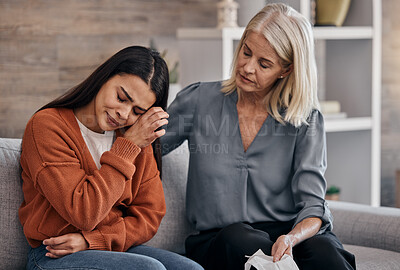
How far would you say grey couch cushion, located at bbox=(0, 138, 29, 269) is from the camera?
1.64 m

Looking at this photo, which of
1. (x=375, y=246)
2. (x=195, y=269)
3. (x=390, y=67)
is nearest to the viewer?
(x=195, y=269)

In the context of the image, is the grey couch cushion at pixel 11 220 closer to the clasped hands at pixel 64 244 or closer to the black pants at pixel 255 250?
the clasped hands at pixel 64 244

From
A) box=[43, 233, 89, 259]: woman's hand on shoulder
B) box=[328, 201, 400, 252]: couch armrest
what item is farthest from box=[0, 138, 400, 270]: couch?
box=[43, 233, 89, 259]: woman's hand on shoulder

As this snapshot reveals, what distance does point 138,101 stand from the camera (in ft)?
5.16

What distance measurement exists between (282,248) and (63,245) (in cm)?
59

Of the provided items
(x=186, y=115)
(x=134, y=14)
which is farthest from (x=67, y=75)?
(x=186, y=115)

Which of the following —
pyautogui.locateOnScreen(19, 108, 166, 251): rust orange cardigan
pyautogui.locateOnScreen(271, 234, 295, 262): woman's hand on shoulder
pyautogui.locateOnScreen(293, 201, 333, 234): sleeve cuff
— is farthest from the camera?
pyautogui.locateOnScreen(293, 201, 333, 234): sleeve cuff

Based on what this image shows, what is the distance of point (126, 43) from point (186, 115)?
1.31 metres

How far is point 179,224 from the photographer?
195 centimetres

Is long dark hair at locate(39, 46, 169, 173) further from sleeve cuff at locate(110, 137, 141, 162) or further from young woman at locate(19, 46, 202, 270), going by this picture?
sleeve cuff at locate(110, 137, 141, 162)

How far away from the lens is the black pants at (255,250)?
5.22 feet

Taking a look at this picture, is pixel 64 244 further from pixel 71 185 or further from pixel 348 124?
pixel 348 124

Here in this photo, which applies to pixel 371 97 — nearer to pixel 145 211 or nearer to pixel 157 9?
pixel 157 9

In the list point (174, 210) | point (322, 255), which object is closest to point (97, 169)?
point (174, 210)
